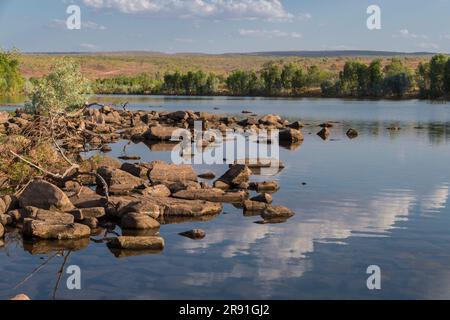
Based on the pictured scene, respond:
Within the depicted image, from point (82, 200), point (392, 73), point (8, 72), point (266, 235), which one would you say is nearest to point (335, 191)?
point (266, 235)

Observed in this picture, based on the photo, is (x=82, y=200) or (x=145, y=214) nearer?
(x=145, y=214)

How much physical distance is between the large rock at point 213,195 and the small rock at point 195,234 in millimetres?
4974

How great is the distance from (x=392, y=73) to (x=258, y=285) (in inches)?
5678

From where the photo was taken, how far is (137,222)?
69.9 feet

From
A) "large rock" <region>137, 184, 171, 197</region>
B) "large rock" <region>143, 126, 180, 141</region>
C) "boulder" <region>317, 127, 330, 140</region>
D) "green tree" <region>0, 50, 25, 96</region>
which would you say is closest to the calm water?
"large rock" <region>137, 184, 171, 197</region>

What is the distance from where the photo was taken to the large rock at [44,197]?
882 inches

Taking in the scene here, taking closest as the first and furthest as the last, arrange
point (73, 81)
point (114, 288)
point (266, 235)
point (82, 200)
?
point (114, 288) < point (266, 235) < point (82, 200) < point (73, 81)

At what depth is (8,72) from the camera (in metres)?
116

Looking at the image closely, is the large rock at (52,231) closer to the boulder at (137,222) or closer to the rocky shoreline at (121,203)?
the rocky shoreline at (121,203)

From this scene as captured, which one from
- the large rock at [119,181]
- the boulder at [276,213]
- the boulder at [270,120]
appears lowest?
the boulder at [276,213]

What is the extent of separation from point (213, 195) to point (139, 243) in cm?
771

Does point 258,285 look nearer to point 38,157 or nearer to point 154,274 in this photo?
point 154,274

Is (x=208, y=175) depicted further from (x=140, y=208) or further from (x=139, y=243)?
(x=139, y=243)

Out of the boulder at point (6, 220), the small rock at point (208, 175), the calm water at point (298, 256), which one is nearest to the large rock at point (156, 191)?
the calm water at point (298, 256)
